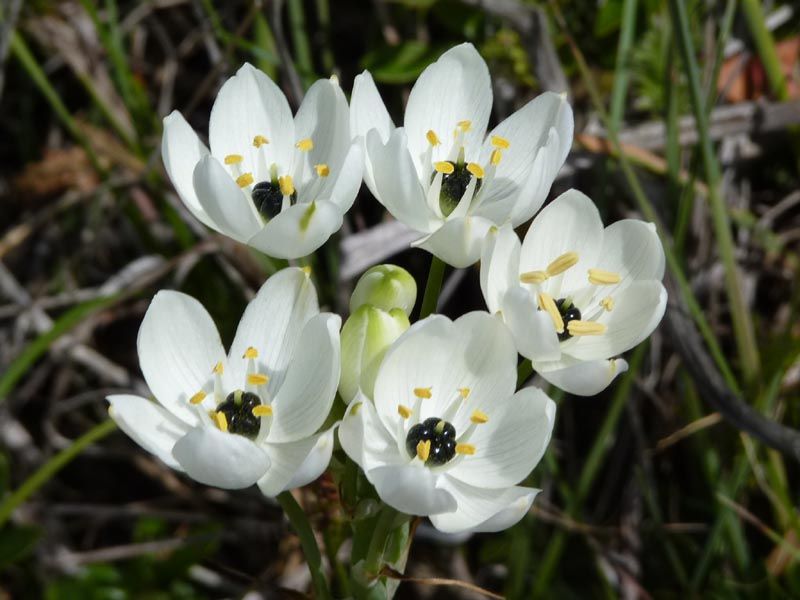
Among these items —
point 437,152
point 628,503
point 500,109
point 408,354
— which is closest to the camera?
point 408,354

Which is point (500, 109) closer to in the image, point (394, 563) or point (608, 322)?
point (608, 322)

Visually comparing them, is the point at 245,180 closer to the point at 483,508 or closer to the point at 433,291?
the point at 433,291

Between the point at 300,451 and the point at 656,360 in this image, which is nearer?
the point at 300,451

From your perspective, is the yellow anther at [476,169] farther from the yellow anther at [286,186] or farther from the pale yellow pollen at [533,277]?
the yellow anther at [286,186]

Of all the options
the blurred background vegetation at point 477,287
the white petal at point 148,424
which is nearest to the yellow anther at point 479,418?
the white petal at point 148,424

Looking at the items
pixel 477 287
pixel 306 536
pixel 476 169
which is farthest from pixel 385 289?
pixel 477 287

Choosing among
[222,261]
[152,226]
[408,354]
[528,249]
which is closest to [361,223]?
[222,261]

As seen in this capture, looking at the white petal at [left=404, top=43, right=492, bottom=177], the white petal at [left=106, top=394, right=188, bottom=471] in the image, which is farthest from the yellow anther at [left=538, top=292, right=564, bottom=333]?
the white petal at [left=106, top=394, right=188, bottom=471]
